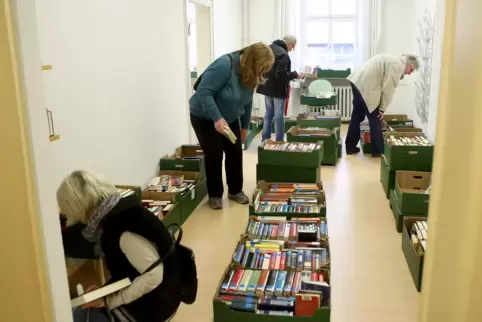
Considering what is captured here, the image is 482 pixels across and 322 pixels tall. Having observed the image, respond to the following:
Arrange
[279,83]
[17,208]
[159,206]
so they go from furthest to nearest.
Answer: [279,83]
[159,206]
[17,208]

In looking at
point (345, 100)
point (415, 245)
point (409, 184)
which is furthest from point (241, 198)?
point (345, 100)

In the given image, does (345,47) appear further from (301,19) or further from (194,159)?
(194,159)

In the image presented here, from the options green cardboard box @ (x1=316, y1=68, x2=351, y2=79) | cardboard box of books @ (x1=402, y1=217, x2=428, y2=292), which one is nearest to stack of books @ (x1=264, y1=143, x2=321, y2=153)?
cardboard box of books @ (x1=402, y1=217, x2=428, y2=292)

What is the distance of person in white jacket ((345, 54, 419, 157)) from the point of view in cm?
561

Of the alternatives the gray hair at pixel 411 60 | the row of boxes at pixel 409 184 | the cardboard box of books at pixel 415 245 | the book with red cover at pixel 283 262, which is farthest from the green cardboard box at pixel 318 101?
the book with red cover at pixel 283 262

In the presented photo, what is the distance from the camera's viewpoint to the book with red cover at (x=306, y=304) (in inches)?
89.2

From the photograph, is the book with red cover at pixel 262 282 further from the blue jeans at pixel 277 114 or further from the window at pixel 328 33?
the window at pixel 328 33

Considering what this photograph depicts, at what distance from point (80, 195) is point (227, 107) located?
212 centimetres

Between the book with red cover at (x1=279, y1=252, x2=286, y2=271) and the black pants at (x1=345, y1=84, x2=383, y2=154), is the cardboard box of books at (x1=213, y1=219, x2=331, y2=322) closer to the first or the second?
the book with red cover at (x1=279, y1=252, x2=286, y2=271)

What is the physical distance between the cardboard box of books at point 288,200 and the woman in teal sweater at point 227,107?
1.44 feet

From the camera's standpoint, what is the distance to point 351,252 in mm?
3379

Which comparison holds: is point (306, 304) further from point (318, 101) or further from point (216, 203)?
point (318, 101)

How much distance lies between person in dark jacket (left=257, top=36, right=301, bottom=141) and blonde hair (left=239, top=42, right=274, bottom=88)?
6.74ft

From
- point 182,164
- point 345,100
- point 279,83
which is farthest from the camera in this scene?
point 345,100
